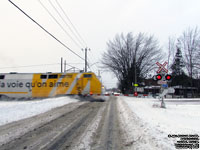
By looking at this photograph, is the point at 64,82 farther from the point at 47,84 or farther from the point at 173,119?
the point at 173,119

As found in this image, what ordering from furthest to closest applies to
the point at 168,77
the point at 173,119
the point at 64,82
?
the point at 64,82, the point at 168,77, the point at 173,119

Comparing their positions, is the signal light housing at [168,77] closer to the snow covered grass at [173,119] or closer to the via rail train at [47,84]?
the snow covered grass at [173,119]

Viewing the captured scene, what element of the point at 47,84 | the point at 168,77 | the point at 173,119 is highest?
the point at 168,77

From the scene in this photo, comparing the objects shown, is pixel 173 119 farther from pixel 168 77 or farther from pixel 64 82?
pixel 64 82

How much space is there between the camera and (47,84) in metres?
23.3

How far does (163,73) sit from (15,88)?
1992 cm

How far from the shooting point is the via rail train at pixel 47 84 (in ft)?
74.1

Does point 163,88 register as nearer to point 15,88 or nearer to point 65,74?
point 65,74

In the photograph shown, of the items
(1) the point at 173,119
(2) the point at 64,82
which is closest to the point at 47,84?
(2) the point at 64,82

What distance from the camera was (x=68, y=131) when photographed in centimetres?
671

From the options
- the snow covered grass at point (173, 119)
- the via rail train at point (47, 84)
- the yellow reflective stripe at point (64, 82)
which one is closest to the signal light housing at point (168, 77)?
the snow covered grass at point (173, 119)

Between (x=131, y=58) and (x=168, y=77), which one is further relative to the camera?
(x=131, y=58)

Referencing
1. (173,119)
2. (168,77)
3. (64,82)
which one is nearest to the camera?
(173,119)

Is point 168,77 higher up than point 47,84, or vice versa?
point 168,77
